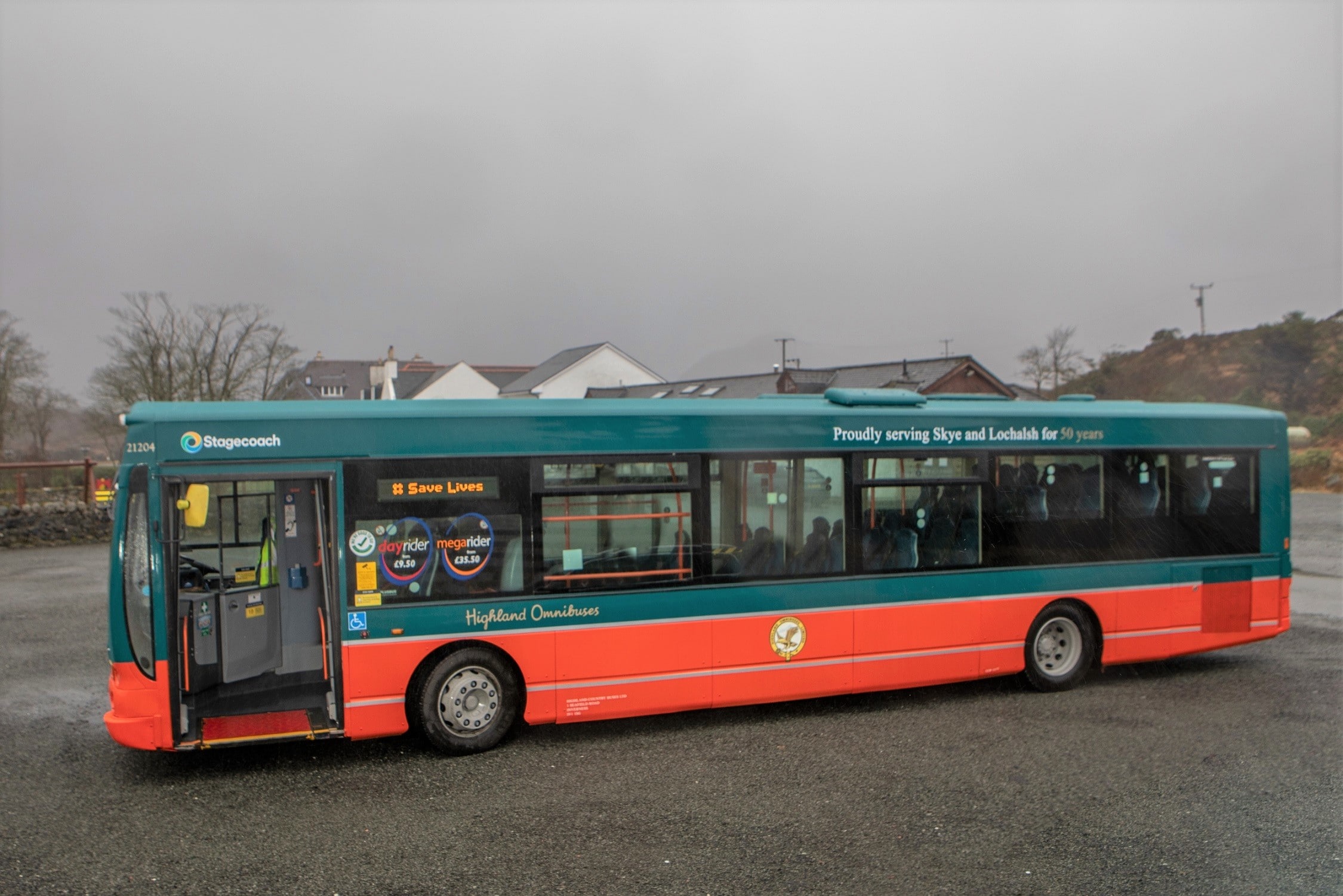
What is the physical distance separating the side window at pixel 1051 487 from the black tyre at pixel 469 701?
471 centimetres

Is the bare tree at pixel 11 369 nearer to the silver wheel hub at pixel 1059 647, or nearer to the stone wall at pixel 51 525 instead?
the stone wall at pixel 51 525

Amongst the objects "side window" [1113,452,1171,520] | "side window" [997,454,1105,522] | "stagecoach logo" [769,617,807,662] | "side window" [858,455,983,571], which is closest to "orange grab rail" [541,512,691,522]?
"stagecoach logo" [769,617,807,662]

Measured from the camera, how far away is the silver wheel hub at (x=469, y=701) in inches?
265

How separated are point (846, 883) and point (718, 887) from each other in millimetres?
676

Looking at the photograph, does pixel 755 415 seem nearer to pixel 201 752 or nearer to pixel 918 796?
pixel 918 796

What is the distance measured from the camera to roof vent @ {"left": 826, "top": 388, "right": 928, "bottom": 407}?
26.3 ft

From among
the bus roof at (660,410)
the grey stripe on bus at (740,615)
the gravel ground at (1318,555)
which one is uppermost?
the bus roof at (660,410)

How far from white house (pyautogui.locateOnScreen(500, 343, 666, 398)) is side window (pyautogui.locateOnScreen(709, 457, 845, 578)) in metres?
47.8

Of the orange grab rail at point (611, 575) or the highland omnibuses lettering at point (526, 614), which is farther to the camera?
the orange grab rail at point (611, 575)

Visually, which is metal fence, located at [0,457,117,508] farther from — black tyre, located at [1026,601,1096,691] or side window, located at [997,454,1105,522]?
black tyre, located at [1026,601,1096,691]

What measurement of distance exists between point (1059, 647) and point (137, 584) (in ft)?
25.6

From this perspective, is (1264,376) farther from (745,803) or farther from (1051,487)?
(745,803)

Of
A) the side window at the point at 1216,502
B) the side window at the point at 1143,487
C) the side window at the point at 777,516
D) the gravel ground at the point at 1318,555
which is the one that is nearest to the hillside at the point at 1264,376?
the gravel ground at the point at 1318,555

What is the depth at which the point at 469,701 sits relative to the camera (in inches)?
268
